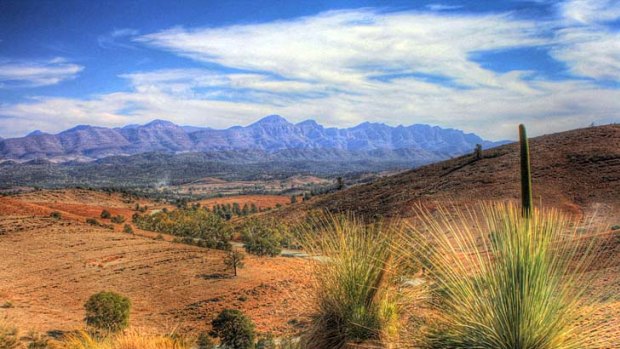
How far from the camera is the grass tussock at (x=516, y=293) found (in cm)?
320

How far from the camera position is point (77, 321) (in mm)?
22656

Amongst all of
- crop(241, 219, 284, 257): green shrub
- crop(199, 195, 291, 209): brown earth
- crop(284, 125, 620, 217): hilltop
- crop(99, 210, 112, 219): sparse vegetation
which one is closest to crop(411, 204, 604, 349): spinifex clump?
crop(284, 125, 620, 217): hilltop

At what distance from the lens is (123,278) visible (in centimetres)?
3141

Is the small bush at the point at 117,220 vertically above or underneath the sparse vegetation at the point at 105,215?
underneath

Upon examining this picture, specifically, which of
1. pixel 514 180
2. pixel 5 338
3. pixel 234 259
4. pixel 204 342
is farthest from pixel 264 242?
pixel 514 180

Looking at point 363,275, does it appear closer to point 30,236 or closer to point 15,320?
point 15,320

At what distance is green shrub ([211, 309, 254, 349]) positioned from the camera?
17609 millimetres

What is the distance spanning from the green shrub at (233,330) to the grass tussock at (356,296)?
13.6m

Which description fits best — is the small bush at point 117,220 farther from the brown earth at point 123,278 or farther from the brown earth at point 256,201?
the brown earth at point 256,201

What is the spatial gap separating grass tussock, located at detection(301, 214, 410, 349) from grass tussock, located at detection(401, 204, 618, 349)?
0.97 meters

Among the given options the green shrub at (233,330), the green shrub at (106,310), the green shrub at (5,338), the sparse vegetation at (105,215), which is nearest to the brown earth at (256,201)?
the sparse vegetation at (105,215)

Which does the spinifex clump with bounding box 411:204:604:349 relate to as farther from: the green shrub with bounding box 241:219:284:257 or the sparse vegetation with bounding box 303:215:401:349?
the green shrub with bounding box 241:219:284:257

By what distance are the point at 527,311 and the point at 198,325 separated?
2127 centimetres

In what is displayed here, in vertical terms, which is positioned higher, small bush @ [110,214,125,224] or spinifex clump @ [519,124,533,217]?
spinifex clump @ [519,124,533,217]
